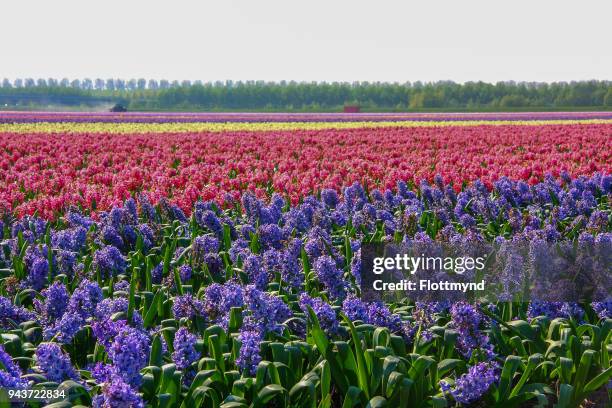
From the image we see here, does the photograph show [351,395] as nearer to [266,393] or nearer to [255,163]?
[266,393]

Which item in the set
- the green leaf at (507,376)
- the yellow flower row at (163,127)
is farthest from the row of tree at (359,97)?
the green leaf at (507,376)

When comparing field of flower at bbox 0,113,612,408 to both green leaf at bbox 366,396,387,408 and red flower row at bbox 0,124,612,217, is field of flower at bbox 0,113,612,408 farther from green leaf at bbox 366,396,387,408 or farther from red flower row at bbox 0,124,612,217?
red flower row at bbox 0,124,612,217

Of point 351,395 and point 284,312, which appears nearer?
point 351,395

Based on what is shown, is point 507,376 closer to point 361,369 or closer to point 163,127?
point 361,369

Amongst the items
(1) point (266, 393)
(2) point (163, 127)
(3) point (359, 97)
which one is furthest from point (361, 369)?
(3) point (359, 97)

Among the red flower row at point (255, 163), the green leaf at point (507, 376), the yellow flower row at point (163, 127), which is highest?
the red flower row at point (255, 163)

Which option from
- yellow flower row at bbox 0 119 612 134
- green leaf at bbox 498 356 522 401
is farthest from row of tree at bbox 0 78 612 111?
green leaf at bbox 498 356 522 401

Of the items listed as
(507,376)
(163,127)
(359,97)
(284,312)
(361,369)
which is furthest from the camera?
(359,97)

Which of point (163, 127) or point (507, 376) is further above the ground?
point (163, 127)

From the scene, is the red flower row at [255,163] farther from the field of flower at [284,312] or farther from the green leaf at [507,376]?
the green leaf at [507,376]

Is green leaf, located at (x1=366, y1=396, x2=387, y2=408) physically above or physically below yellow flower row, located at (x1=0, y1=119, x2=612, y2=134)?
below

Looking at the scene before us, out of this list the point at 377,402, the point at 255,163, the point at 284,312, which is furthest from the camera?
the point at 255,163

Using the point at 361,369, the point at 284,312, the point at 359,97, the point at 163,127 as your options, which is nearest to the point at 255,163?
the point at 284,312

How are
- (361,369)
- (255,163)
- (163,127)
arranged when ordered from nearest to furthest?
(361,369) → (255,163) → (163,127)
